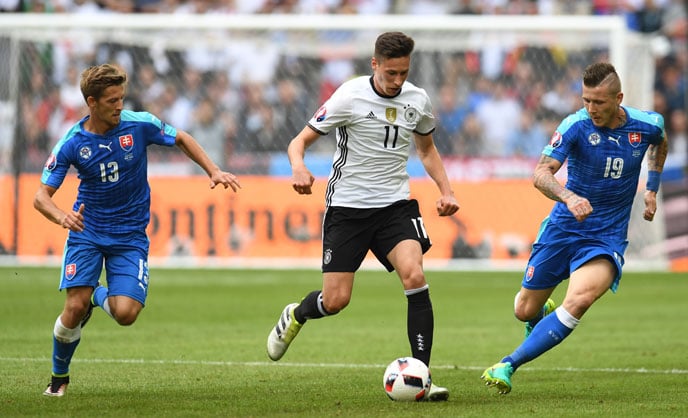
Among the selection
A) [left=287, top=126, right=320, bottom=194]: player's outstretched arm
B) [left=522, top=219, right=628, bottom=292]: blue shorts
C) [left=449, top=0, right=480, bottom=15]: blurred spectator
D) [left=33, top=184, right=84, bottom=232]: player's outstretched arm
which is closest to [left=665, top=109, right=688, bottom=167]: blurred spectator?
[left=449, top=0, right=480, bottom=15]: blurred spectator

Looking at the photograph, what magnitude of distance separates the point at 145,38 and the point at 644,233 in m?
9.25

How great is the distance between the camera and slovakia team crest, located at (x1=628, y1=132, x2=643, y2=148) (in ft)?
29.1

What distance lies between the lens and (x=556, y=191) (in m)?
8.41

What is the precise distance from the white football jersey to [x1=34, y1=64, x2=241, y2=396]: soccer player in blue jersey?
809 mm

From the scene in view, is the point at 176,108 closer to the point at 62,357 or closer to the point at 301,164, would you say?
the point at 62,357

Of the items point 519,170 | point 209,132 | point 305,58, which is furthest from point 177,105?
point 519,170

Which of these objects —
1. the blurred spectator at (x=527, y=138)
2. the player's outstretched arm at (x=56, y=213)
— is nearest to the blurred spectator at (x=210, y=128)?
the blurred spectator at (x=527, y=138)

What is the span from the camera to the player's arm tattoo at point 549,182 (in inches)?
329

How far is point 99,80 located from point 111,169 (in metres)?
0.64

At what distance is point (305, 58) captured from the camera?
2269cm

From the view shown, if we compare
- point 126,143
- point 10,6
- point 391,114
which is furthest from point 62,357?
point 10,6

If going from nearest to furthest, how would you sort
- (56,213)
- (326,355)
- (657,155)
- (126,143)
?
(56,213) < (126,143) < (657,155) < (326,355)

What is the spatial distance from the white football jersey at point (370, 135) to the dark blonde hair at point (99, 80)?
1.35 meters

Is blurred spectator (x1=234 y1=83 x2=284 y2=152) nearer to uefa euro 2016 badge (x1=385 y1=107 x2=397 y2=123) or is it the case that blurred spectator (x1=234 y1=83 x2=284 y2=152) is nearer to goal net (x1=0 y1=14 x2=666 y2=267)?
goal net (x1=0 y1=14 x2=666 y2=267)
